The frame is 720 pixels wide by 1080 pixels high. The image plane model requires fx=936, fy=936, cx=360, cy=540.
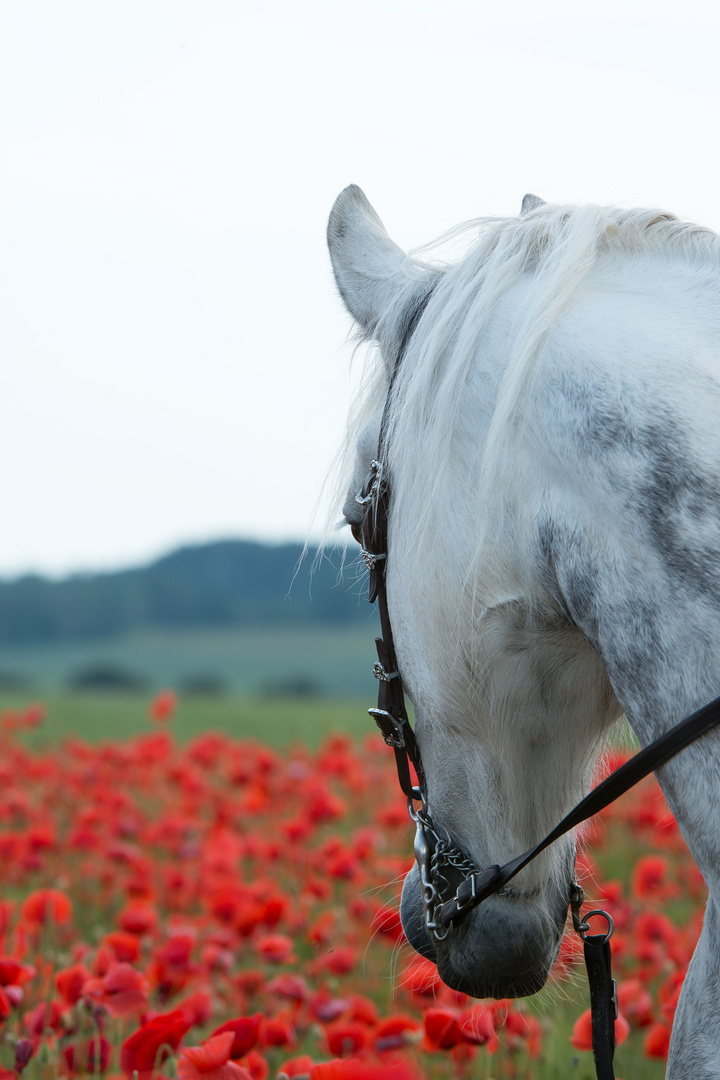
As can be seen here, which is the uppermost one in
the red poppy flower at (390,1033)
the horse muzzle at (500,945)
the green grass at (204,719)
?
the horse muzzle at (500,945)

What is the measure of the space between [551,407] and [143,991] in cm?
173

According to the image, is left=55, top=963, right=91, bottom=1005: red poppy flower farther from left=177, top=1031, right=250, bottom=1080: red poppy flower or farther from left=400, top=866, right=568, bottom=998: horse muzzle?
left=400, top=866, right=568, bottom=998: horse muzzle

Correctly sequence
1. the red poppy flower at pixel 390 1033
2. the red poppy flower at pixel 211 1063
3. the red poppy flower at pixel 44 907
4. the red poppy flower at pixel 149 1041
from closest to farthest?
the red poppy flower at pixel 211 1063, the red poppy flower at pixel 149 1041, the red poppy flower at pixel 390 1033, the red poppy flower at pixel 44 907

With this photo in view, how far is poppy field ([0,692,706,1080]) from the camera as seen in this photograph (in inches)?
82.7

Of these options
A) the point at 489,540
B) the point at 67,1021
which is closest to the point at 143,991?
the point at 67,1021

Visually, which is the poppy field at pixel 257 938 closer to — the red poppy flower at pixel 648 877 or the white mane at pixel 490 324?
the red poppy flower at pixel 648 877

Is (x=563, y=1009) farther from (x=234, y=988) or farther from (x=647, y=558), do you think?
(x=647, y=558)

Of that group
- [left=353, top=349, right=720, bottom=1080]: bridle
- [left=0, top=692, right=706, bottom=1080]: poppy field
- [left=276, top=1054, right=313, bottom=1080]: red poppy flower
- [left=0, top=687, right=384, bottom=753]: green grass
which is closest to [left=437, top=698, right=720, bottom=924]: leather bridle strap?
[left=353, top=349, right=720, bottom=1080]: bridle

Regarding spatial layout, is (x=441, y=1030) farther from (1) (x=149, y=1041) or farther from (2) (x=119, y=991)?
(2) (x=119, y=991)

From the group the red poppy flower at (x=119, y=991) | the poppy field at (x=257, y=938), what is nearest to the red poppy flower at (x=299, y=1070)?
the poppy field at (x=257, y=938)

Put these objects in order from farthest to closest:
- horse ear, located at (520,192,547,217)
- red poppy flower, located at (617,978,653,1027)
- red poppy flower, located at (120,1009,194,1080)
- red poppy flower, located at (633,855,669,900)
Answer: red poppy flower, located at (633,855,669,900) < red poppy flower, located at (617,978,653,1027) < horse ear, located at (520,192,547,217) < red poppy flower, located at (120,1009,194,1080)

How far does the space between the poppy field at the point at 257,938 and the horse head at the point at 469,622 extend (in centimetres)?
39

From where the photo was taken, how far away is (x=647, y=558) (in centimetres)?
110

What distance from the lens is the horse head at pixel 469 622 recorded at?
1.31 meters
